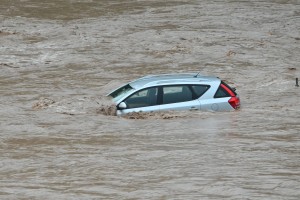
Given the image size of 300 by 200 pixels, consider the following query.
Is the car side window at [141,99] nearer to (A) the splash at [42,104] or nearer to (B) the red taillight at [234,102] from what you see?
(B) the red taillight at [234,102]

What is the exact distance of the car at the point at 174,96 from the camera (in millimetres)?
19688

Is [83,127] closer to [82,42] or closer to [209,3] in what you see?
[82,42]

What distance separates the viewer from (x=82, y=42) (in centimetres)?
3469

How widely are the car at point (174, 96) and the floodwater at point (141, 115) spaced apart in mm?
255

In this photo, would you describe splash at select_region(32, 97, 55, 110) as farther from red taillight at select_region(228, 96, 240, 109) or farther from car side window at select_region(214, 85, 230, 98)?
red taillight at select_region(228, 96, 240, 109)

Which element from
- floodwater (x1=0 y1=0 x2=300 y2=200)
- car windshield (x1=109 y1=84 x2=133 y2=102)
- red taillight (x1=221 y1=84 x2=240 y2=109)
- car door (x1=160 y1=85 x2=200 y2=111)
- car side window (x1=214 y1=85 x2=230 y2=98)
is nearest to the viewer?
floodwater (x1=0 y1=0 x2=300 y2=200)

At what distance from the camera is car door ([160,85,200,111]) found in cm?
1964

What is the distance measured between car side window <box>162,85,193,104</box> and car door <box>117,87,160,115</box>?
218mm

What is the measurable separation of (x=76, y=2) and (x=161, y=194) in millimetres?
32554

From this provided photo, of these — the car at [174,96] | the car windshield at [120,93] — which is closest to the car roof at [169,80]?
the car at [174,96]

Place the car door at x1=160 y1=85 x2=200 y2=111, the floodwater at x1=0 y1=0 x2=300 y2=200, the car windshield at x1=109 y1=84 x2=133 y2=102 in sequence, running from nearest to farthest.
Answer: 1. the floodwater at x1=0 y1=0 x2=300 y2=200
2. the car door at x1=160 y1=85 x2=200 y2=111
3. the car windshield at x1=109 y1=84 x2=133 y2=102

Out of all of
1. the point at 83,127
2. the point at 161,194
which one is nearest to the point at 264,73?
the point at 83,127

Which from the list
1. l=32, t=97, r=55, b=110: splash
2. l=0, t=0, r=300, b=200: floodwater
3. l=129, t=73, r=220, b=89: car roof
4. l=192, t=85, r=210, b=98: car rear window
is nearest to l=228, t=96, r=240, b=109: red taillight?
l=0, t=0, r=300, b=200: floodwater

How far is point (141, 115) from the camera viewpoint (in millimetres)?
19859
